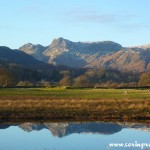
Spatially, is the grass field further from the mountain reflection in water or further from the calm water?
the calm water

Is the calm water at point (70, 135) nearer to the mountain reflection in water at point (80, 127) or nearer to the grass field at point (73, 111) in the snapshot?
the mountain reflection in water at point (80, 127)

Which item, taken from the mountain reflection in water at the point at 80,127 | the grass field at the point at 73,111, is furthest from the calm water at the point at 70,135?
the grass field at the point at 73,111

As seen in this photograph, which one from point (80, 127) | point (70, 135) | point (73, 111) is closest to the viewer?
point (70, 135)

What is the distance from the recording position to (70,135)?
42031 mm

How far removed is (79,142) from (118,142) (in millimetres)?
3147

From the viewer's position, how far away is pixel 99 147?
33.4 metres

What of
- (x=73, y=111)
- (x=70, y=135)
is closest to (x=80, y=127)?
(x=70, y=135)

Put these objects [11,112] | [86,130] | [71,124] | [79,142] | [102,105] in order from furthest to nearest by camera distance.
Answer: [102,105] → [11,112] → [71,124] → [86,130] → [79,142]

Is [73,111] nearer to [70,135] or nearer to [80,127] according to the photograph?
[80,127]

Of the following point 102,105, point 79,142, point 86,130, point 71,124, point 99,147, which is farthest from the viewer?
point 102,105

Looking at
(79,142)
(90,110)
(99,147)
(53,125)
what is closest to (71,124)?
(53,125)

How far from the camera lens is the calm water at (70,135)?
114 ft

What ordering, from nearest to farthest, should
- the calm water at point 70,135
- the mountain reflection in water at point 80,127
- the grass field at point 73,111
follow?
the calm water at point 70,135 → the mountain reflection in water at point 80,127 → the grass field at point 73,111

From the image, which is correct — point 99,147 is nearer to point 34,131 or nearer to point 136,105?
point 34,131
